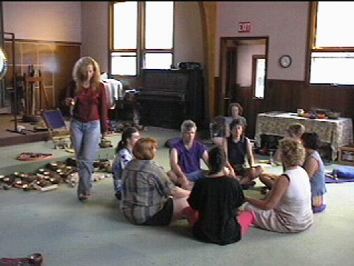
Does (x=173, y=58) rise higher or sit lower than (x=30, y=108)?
higher

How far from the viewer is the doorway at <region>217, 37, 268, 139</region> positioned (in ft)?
27.7

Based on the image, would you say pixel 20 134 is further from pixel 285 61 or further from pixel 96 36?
pixel 285 61

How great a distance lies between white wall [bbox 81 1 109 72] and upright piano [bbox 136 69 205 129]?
170 cm

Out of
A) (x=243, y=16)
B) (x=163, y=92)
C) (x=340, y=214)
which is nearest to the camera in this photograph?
(x=340, y=214)

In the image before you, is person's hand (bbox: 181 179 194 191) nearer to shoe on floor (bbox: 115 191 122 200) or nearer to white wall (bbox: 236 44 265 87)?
shoe on floor (bbox: 115 191 122 200)

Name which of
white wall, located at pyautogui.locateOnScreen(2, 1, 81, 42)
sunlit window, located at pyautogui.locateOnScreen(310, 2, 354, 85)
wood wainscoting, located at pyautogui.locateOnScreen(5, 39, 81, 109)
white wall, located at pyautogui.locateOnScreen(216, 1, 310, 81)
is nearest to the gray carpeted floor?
sunlit window, located at pyautogui.locateOnScreen(310, 2, 354, 85)

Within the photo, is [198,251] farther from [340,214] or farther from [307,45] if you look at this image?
[307,45]

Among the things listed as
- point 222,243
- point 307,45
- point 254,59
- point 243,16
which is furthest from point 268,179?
point 254,59

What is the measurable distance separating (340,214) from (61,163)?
11.2 ft

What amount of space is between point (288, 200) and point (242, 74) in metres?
6.23

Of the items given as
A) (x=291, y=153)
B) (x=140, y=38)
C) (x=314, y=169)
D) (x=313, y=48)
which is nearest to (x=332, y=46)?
(x=313, y=48)

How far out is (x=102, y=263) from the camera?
2795mm

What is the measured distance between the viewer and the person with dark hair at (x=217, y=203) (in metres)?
2.96

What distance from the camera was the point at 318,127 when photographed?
21.1 feet
